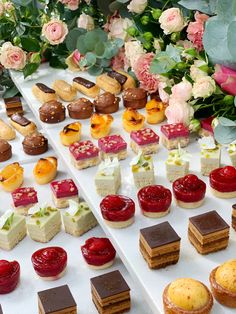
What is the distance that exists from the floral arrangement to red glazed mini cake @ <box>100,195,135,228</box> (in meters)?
0.48

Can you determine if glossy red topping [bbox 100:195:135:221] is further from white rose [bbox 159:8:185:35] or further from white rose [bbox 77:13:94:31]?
white rose [bbox 77:13:94:31]

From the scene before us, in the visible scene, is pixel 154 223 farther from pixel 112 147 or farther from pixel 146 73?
pixel 146 73

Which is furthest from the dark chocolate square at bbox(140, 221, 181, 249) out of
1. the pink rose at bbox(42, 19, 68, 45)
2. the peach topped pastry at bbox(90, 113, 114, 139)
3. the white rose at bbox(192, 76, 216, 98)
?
the pink rose at bbox(42, 19, 68, 45)

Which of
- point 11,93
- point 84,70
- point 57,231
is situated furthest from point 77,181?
point 11,93

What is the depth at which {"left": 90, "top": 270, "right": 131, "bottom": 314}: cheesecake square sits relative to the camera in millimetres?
1820

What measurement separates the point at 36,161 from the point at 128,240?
1000 mm

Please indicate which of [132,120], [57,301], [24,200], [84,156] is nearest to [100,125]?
[132,120]

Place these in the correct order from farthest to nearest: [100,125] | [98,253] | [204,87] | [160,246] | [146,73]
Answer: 1. [146,73]
2. [100,125]
3. [204,87]
4. [98,253]
5. [160,246]

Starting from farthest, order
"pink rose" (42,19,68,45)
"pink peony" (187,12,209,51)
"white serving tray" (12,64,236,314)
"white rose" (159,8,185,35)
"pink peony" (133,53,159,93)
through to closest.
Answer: "pink rose" (42,19,68,45), "pink peony" (133,53,159,93), "white rose" (159,8,185,35), "pink peony" (187,12,209,51), "white serving tray" (12,64,236,314)

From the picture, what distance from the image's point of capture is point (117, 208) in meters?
2.00

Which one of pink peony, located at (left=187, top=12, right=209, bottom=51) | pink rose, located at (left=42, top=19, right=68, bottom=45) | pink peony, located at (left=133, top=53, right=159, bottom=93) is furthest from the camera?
pink rose, located at (left=42, top=19, right=68, bottom=45)

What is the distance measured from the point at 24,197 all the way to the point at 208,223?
0.85 meters

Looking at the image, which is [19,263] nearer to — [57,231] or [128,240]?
[57,231]

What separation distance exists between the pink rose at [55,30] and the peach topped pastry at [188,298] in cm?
191
